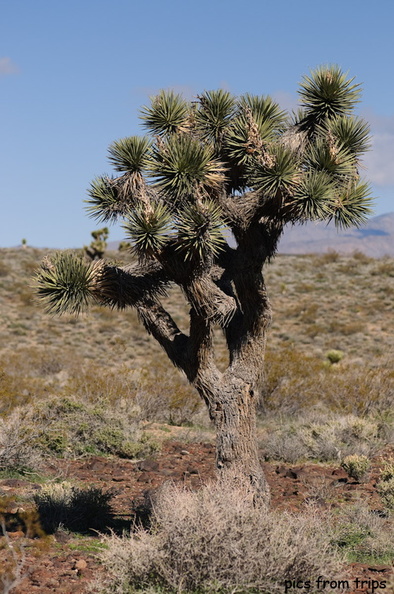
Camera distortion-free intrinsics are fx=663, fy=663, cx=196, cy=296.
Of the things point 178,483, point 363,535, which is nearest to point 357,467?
point 178,483

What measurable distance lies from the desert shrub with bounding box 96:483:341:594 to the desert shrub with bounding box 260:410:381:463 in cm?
637

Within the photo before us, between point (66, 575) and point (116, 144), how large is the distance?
14.6ft

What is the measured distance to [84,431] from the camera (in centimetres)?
1166

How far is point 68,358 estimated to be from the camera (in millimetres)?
22234

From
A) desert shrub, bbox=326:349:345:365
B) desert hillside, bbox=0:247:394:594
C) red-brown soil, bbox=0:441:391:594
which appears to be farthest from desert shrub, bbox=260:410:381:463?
desert shrub, bbox=326:349:345:365

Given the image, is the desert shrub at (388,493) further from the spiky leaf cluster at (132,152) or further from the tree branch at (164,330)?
the spiky leaf cluster at (132,152)

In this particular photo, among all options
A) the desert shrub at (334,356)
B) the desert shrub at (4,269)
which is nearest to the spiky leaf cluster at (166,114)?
the desert shrub at (334,356)

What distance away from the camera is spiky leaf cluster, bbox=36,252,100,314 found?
741 cm

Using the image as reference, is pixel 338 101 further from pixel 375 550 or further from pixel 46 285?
pixel 375 550

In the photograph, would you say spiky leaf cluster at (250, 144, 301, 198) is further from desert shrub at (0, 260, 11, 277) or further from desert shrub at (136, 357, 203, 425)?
desert shrub at (0, 260, 11, 277)

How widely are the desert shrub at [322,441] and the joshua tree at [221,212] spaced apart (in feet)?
13.1

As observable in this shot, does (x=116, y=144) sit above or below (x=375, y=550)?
above

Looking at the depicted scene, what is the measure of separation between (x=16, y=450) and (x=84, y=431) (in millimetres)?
2382

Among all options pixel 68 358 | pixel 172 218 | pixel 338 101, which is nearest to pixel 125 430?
pixel 172 218
